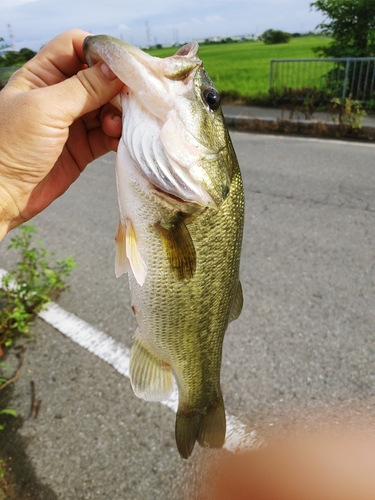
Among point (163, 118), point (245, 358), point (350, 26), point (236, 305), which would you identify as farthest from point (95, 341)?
point (350, 26)

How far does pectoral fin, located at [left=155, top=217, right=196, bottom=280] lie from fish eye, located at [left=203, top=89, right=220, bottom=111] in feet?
1.35

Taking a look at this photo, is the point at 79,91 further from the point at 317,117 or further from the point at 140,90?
the point at 317,117

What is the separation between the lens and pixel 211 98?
142cm

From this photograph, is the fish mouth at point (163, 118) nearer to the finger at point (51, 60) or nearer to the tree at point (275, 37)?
the finger at point (51, 60)

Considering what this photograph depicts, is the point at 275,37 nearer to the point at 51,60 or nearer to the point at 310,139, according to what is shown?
the point at 310,139

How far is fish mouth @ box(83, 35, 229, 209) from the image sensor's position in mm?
1264

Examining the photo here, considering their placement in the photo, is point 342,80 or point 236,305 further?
point 342,80

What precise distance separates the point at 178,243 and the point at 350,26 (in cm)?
1121

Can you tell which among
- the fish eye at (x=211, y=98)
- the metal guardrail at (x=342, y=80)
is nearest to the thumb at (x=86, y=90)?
the fish eye at (x=211, y=98)

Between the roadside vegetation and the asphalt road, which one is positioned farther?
the roadside vegetation

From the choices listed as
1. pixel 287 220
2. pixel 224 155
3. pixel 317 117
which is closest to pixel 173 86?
pixel 224 155

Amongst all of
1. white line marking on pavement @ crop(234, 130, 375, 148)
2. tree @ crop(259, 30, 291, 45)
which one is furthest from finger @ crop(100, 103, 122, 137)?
tree @ crop(259, 30, 291, 45)

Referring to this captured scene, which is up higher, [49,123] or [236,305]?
[49,123]

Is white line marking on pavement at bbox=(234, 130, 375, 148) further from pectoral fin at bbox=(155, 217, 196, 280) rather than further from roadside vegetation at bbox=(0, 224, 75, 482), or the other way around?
pectoral fin at bbox=(155, 217, 196, 280)
